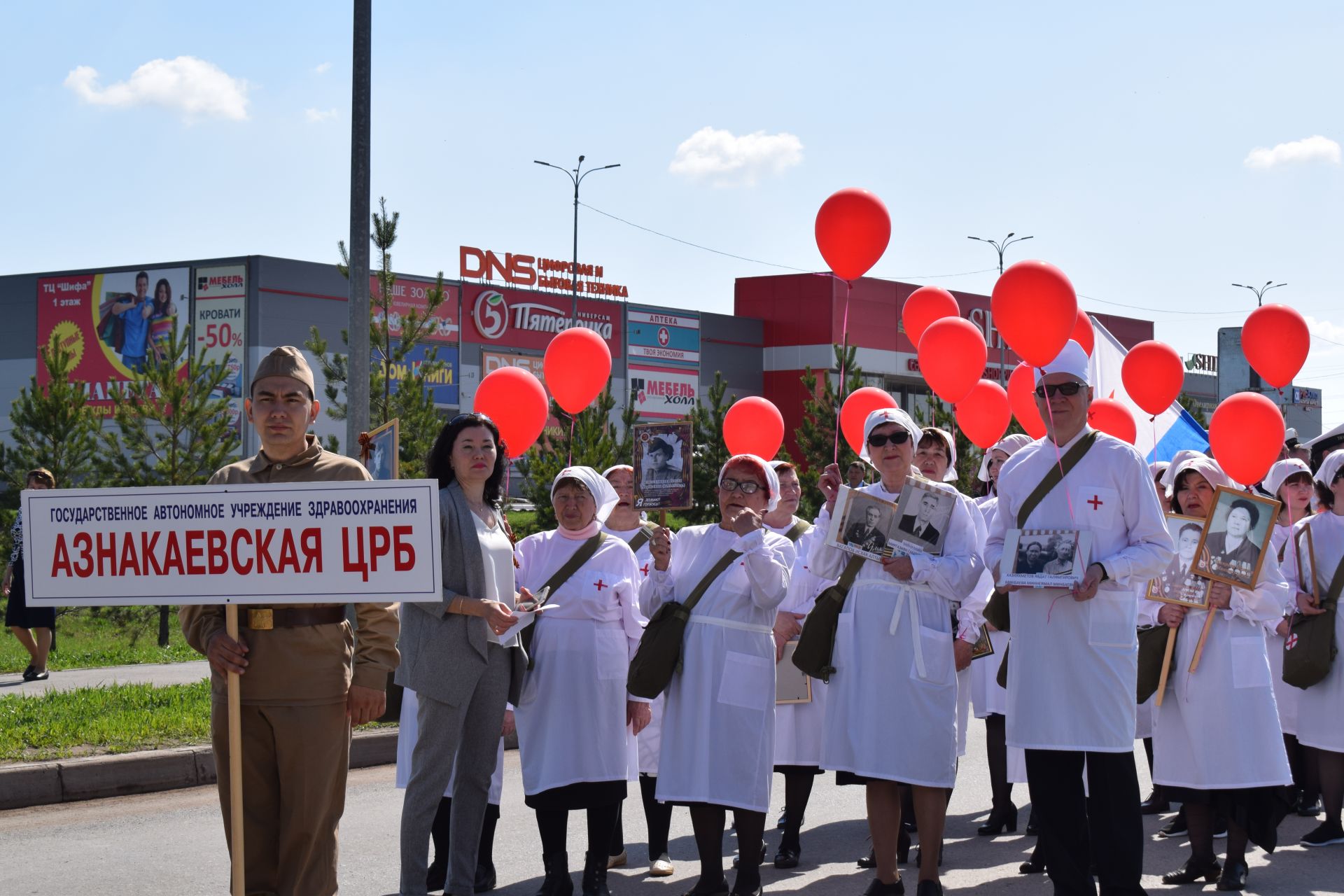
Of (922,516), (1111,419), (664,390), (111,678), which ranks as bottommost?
(111,678)

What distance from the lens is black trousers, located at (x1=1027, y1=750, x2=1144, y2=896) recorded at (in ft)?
18.5

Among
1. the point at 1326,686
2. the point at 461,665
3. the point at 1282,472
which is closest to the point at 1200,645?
the point at 1326,686

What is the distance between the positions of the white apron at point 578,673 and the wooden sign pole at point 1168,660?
2694 mm

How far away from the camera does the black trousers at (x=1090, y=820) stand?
5629 mm

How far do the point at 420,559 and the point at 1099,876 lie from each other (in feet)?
10.1

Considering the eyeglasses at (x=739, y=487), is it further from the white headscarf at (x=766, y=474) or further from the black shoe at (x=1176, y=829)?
the black shoe at (x=1176, y=829)

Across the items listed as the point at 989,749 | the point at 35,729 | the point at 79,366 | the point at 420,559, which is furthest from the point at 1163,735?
the point at 79,366

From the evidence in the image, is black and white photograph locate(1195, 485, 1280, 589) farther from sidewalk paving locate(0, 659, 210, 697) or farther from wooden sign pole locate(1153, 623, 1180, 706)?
sidewalk paving locate(0, 659, 210, 697)

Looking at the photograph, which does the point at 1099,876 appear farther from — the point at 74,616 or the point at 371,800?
the point at 74,616

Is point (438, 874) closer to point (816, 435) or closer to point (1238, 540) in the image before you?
point (1238, 540)

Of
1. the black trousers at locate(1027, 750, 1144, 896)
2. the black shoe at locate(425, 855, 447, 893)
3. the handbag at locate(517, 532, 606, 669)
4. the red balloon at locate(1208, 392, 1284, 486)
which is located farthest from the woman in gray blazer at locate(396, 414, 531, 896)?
the red balloon at locate(1208, 392, 1284, 486)

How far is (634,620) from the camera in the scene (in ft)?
22.7

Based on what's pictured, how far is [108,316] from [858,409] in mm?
42426

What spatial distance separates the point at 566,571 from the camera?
22.1 feet
